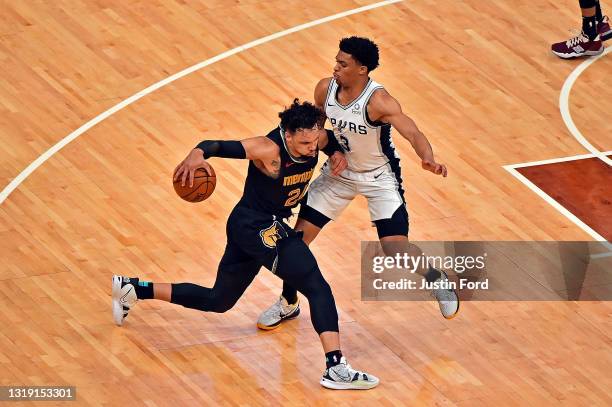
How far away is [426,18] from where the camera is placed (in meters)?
18.0

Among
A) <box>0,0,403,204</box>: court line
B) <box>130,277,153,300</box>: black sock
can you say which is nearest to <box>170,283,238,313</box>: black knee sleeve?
<box>130,277,153,300</box>: black sock

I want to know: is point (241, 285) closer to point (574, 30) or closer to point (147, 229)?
point (147, 229)

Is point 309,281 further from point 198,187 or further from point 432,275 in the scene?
point 432,275

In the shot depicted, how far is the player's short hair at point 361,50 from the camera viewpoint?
12695 millimetres

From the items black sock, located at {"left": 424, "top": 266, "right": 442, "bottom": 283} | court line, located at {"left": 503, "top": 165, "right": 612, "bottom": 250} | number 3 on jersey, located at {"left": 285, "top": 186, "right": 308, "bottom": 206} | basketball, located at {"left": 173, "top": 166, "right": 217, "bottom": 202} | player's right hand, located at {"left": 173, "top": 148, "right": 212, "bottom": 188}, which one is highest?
player's right hand, located at {"left": 173, "top": 148, "right": 212, "bottom": 188}

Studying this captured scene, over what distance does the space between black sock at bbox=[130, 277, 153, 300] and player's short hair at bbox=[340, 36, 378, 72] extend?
2.42m

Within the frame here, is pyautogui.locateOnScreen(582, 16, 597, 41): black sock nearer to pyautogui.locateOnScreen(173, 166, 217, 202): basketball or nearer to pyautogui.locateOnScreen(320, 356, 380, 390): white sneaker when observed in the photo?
pyautogui.locateOnScreen(320, 356, 380, 390): white sneaker

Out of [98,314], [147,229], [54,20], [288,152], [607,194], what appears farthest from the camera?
[54,20]

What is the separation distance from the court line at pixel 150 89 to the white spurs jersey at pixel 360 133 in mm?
3427

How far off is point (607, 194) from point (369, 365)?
12.3 ft

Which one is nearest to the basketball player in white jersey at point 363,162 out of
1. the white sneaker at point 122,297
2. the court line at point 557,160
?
the white sneaker at point 122,297

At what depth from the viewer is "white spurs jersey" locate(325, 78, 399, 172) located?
42.1 ft

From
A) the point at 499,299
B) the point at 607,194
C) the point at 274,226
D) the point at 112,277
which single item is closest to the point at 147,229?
the point at 112,277

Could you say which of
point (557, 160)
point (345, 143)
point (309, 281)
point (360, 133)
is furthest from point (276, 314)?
point (557, 160)
